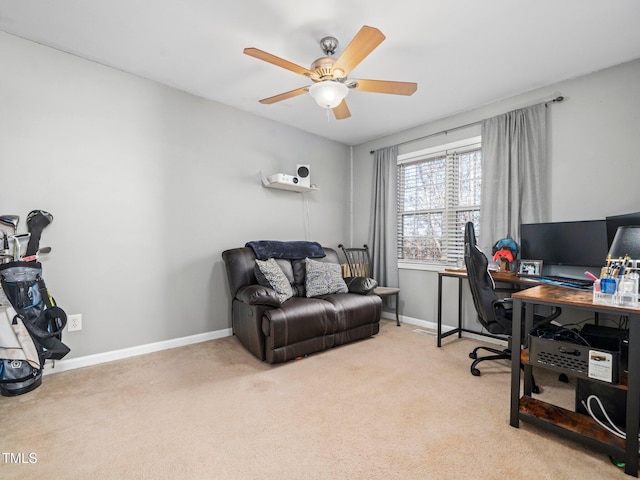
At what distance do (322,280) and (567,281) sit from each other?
215 cm

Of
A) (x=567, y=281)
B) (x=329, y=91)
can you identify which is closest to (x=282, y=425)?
(x=329, y=91)

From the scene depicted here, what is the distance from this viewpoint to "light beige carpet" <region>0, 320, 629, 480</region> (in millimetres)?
1362

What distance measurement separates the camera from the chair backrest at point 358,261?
4148 mm

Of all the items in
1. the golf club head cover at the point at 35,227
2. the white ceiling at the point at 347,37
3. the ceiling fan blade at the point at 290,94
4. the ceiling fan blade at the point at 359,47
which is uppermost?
the white ceiling at the point at 347,37

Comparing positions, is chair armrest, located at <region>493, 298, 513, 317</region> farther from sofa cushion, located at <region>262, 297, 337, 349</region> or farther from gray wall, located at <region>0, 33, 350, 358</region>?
gray wall, located at <region>0, 33, 350, 358</region>

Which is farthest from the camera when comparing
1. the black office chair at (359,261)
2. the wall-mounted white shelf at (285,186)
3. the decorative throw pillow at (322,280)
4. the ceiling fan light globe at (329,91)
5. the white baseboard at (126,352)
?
the black office chair at (359,261)

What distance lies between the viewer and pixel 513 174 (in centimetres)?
291

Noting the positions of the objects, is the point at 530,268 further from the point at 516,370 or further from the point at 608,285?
the point at 516,370

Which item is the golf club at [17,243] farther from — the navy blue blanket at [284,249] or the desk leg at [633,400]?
the desk leg at [633,400]

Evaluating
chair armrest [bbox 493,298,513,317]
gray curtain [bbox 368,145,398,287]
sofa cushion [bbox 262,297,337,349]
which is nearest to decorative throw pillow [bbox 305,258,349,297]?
sofa cushion [bbox 262,297,337,349]

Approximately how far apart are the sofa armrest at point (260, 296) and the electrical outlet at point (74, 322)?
4.30 ft

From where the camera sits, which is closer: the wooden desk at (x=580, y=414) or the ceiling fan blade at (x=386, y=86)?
the wooden desk at (x=580, y=414)

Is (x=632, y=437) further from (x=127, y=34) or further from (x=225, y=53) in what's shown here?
(x=127, y=34)

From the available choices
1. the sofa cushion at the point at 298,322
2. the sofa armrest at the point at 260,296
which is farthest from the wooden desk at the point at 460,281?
the sofa armrest at the point at 260,296
